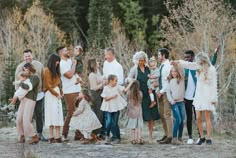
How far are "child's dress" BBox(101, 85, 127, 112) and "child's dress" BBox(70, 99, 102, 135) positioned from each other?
0.27m

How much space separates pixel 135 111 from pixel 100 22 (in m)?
39.6

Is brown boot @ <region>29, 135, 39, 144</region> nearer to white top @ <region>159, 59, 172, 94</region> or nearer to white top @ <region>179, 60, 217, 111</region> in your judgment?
white top @ <region>159, 59, 172, 94</region>

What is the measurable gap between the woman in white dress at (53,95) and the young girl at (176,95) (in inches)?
82.8

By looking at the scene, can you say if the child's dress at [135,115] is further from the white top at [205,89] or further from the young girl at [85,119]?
the white top at [205,89]

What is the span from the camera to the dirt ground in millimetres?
8836

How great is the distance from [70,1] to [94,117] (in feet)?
141

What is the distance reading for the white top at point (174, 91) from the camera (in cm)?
1017

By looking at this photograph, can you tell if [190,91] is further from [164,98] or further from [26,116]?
[26,116]

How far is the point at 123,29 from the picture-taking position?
54531mm

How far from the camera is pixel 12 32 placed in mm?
41500

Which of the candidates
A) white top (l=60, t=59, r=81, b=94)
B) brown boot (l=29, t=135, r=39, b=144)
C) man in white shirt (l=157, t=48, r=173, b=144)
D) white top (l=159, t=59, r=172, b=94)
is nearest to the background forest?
man in white shirt (l=157, t=48, r=173, b=144)

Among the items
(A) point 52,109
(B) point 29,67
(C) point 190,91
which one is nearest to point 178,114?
(C) point 190,91

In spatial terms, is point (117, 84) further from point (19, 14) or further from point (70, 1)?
point (70, 1)

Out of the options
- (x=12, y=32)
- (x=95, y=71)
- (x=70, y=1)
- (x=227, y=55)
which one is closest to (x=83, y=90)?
(x=95, y=71)
